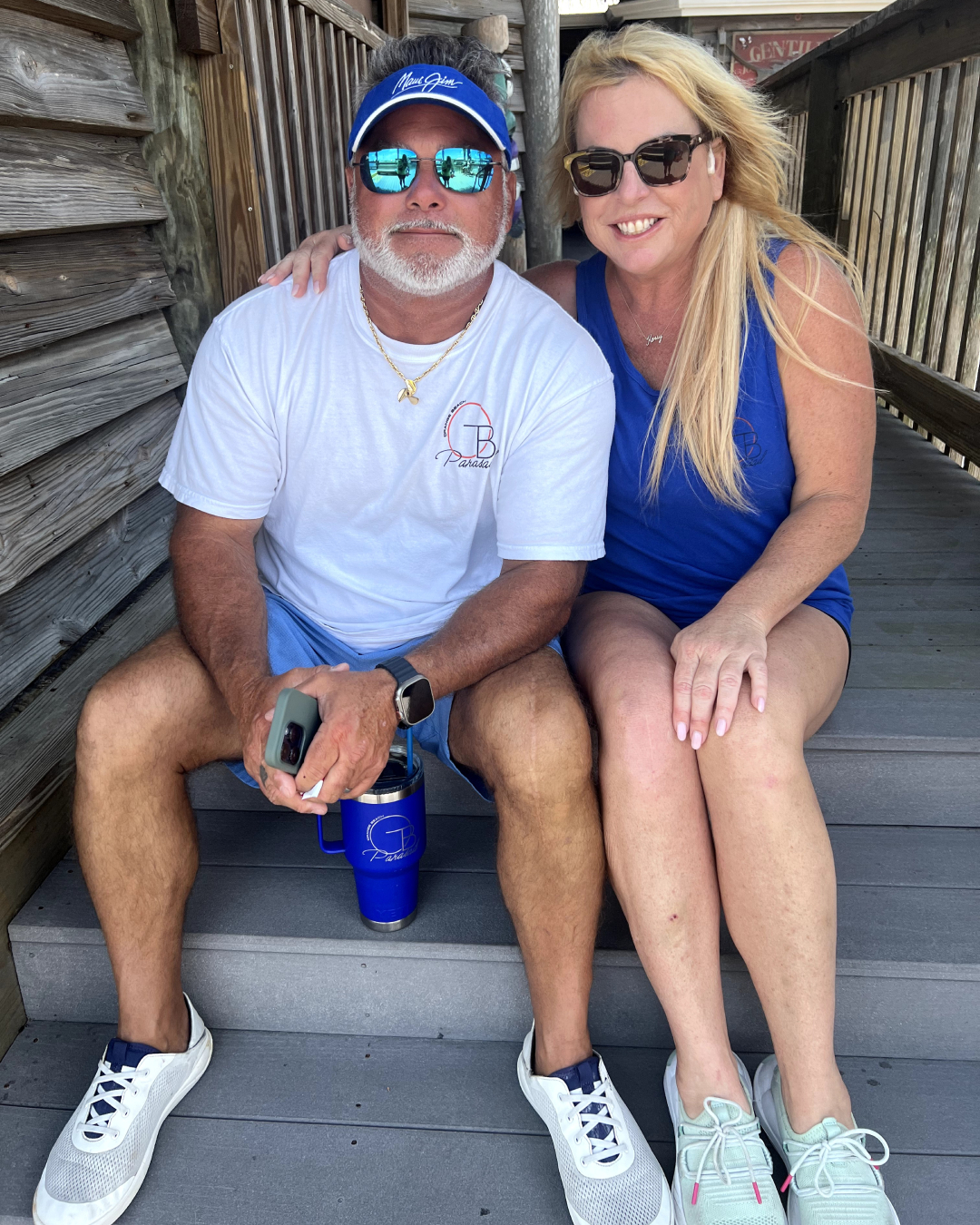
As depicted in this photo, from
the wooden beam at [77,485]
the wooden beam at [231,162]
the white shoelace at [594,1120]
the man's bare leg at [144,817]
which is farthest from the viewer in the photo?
the wooden beam at [231,162]

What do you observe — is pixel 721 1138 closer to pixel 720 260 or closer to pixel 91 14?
pixel 720 260

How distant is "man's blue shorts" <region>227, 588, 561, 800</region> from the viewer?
172 centimetres

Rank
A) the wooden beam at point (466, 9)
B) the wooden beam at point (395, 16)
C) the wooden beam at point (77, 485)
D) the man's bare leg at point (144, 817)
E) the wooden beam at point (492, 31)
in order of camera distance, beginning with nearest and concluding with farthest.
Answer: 1. the man's bare leg at point (144, 817)
2. the wooden beam at point (77, 485)
3. the wooden beam at point (395, 16)
4. the wooden beam at point (492, 31)
5. the wooden beam at point (466, 9)

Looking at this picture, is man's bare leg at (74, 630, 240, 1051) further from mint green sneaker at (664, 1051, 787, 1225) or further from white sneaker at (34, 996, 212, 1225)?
mint green sneaker at (664, 1051, 787, 1225)

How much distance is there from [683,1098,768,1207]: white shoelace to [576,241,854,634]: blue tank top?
82 cm

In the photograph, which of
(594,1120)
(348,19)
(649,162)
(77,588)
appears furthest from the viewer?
(348,19)

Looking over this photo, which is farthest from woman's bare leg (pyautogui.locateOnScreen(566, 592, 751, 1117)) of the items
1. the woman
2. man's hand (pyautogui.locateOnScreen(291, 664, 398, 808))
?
man's hand (pyautogui.locateOnScreen(291, 664, 398, 808))

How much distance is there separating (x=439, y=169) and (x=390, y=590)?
0.73m

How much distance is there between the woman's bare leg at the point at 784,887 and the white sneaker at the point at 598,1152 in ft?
0.73

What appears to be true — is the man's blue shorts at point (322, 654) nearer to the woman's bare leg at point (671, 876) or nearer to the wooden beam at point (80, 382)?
the woman's bare leg at point (671, 876)

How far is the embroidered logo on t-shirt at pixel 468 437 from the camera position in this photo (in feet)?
5.59

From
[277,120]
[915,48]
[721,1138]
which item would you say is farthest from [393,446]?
[915,48]

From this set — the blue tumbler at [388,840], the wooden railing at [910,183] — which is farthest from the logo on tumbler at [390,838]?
the wooden railing at [910,183]

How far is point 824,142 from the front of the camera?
15.8 feet
